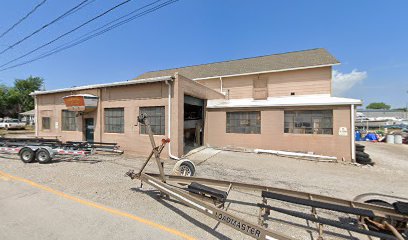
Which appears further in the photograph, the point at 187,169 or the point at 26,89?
the point at 26,89

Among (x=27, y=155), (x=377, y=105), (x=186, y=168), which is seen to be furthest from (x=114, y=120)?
(x=377, y=105)

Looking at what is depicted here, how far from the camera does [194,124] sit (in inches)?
563

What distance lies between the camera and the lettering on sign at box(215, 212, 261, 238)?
2.63 meters

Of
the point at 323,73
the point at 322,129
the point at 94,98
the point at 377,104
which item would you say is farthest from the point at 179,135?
the point at 377,104

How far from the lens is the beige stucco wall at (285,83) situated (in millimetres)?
15797

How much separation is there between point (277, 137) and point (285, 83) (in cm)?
719

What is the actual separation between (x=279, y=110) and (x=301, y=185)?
641 centimetres

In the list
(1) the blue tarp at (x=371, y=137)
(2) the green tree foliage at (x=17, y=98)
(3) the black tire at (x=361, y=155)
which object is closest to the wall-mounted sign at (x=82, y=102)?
(3) the black tire at (x=361, y=155)

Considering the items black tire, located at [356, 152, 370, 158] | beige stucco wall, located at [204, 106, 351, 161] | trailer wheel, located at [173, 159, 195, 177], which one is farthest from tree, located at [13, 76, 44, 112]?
black tire, located at [356, 152, 370, 158]

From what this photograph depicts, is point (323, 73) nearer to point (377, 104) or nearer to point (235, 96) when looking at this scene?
point (235, 96)

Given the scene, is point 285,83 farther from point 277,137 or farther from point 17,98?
point 17,98

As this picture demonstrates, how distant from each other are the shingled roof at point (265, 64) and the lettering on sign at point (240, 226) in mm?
16558

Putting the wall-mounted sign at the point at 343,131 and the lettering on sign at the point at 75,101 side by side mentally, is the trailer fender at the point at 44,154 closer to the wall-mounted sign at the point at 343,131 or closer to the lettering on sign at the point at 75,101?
the lettering on sign at the point at 75,101

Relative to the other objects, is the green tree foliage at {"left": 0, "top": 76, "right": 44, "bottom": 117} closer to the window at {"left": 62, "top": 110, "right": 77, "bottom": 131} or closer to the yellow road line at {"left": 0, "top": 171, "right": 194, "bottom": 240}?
the window at {"left": 62, "top": 110, "right": 77, "bottom": 131}
